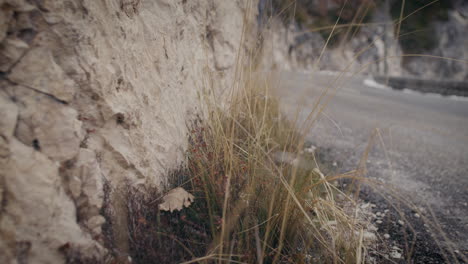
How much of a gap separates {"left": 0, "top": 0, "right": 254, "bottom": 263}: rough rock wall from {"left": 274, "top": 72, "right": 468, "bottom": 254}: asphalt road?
0.75 metres

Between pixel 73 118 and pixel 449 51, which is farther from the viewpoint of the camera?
pixel 449 51

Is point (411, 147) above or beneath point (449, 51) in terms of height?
beneath

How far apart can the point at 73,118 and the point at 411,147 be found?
2.86 metres

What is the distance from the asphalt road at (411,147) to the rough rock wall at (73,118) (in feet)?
2.47

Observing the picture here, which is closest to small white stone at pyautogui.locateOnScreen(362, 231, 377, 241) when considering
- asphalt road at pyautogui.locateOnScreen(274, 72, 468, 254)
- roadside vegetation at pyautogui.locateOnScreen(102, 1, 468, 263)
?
roadside vegetation at pyautogui.locateOnScreen(102, 1, 468, 263)

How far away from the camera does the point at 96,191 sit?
89 cm

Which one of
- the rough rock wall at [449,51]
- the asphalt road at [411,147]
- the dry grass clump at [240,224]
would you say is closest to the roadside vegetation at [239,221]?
the dry grass clump at [240,224]

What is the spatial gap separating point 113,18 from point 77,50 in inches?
8.7

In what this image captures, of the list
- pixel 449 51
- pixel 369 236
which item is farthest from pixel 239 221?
pixel 449 51

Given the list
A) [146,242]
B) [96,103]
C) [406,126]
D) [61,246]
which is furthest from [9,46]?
[406,126]

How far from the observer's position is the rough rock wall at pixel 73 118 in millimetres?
730

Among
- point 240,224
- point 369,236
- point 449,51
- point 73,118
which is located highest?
point 449,51

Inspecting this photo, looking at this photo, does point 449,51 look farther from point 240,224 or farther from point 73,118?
point 73,118

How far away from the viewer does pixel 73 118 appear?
85cm
